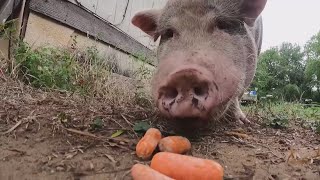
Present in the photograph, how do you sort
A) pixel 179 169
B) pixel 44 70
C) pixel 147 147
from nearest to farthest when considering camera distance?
pixel 179 169 < pixel 147 147 < pixel 44 70

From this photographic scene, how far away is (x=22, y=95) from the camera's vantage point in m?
3.17

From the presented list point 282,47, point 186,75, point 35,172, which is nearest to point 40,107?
point 35,172

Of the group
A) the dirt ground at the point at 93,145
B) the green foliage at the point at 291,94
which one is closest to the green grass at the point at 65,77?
the dirt ground at the point at 93,145

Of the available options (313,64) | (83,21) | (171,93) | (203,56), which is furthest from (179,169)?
(313,64)

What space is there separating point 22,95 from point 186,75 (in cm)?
165

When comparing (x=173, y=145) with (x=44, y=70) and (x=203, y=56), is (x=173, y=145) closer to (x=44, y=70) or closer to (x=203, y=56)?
(x=203, y=56)

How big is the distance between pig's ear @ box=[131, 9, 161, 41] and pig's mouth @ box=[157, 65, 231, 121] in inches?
68.3

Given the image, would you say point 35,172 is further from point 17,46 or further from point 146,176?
point 17,46

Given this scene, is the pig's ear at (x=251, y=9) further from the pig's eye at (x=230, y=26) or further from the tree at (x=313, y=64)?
the tree at (x=313, y=64)

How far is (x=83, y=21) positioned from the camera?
7.12 m

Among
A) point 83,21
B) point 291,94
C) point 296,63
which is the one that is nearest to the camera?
point 83,21

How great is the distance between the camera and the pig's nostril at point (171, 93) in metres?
2.33

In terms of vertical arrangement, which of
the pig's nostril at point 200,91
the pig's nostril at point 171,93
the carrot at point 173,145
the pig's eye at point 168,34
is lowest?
the carrot at point 173,145

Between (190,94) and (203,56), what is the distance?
376 mm
